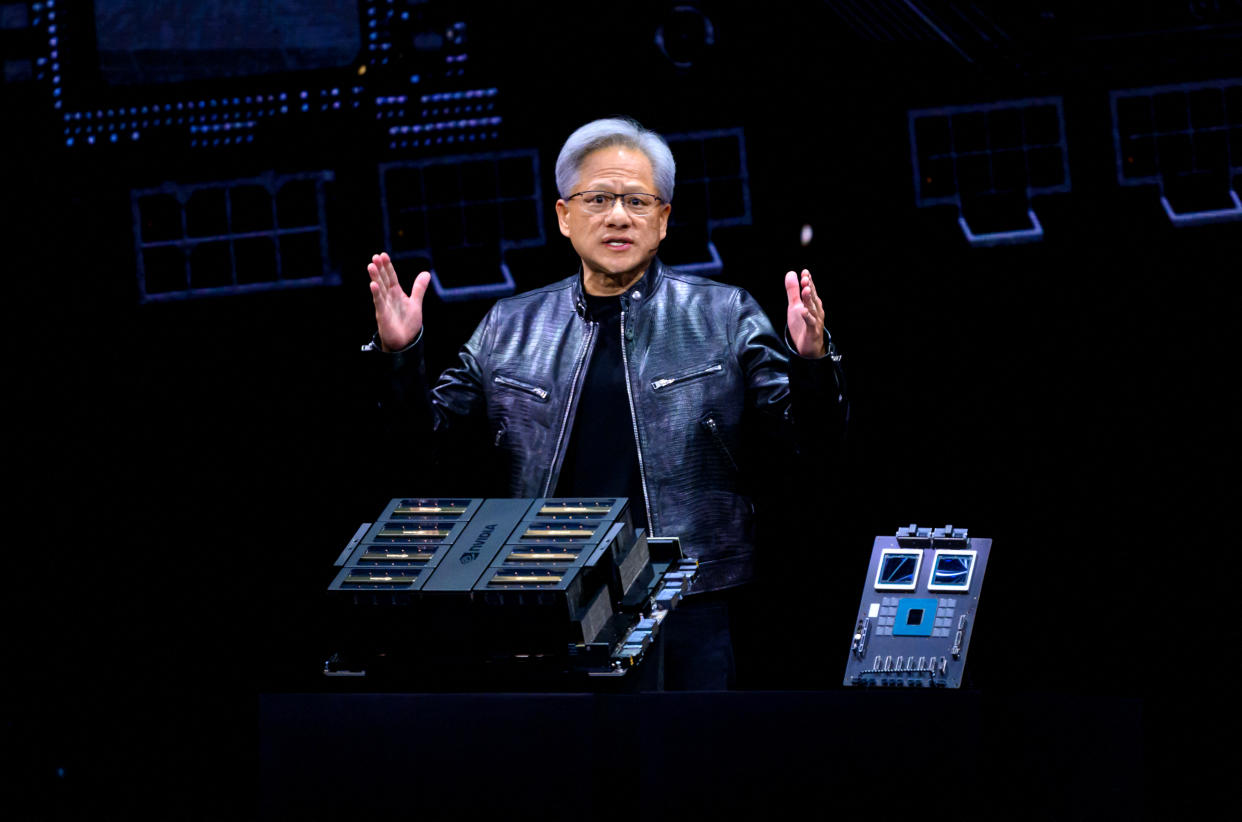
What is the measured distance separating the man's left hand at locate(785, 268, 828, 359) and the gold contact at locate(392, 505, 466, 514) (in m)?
0.67

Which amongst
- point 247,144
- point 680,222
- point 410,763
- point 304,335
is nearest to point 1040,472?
point 680,222

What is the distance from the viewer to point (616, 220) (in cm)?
287

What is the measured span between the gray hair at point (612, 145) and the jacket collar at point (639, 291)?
16cm

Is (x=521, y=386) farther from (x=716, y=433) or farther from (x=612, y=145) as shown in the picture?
(x=612, y=145)

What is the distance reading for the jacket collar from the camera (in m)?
2.96

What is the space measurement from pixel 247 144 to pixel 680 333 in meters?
2.01

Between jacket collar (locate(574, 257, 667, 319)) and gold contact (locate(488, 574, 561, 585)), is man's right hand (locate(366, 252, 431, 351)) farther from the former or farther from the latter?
gold contact (locate(488, 574, 561, 585))

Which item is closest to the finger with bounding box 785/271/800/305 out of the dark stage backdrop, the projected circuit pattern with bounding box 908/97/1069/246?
the dark stage backdrop

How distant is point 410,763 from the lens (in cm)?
186

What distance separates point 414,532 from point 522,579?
237 millimetres

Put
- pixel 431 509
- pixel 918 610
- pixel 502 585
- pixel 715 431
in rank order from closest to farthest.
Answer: pixel 502 585 < pixel 431 509 < pixel 918 610 < pixel 715 431

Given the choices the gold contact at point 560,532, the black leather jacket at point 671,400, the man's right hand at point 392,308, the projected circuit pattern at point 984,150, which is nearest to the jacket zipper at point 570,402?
the black leather jacket at point 671,400

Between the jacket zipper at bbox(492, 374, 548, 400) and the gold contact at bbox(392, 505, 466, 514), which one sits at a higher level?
the jacket zipper at bbox(492, 374, 548, 400)

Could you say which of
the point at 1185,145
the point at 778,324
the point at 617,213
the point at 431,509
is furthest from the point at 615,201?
the point at 1185,145
